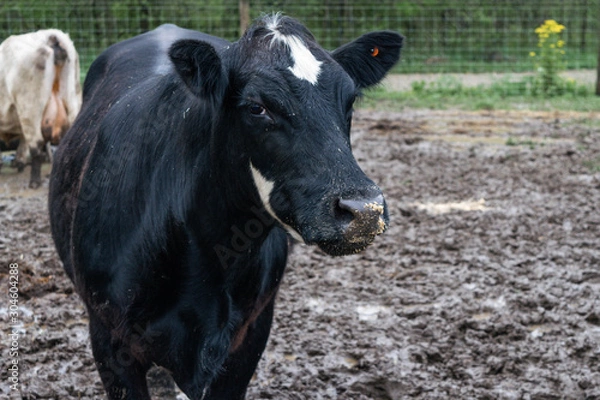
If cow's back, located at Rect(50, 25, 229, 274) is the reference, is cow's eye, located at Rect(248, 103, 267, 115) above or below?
above

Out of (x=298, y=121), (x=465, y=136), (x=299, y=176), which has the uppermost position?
(x=298, y=121)

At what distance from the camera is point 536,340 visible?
4117 millimetres

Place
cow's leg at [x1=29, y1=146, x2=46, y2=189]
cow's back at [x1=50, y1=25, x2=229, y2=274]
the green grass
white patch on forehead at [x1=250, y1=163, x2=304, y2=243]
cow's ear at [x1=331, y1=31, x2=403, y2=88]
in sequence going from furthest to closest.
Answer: the green grass, cow's leg at [x1=29, y1=146, x2=46, y2=189], cow's ear at [x1=331, y1=31, x2=403, y2=88], cow's back at [x1=50, y1=25, x2=229, y2=274], white patch on forehead at [x1=250, y1=163, x2=304, y2=243]

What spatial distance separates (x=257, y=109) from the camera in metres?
2.51

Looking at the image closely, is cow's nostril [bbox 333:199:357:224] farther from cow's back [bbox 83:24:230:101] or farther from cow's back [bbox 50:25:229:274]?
cow's back [bbox 83:24:230:101]

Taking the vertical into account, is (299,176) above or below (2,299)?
above

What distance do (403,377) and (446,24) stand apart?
13.7 m

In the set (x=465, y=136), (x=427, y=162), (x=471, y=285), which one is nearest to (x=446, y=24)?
(x=465, y=136)

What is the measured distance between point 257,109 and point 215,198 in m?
0.40

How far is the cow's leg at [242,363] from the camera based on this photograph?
3064 millimetres

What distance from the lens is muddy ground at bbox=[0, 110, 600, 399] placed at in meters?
3.77

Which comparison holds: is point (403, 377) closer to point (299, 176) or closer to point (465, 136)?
point (299, 176)

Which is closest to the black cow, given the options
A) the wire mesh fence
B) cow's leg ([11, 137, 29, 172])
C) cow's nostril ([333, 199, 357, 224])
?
cow's nostril ([333, 199, 357, 224])

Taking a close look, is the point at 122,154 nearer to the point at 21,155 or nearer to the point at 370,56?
the point at 370,56
